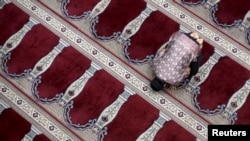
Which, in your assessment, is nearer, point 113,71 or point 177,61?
point 177,61

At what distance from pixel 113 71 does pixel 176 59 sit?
1.56ft

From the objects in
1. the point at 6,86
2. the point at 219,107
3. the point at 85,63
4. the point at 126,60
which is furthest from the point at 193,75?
the point at 6,86

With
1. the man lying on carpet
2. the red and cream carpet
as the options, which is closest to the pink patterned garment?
the man lying on carpet

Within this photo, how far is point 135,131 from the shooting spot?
2.58m

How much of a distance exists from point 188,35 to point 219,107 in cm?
53

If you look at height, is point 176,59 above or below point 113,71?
above

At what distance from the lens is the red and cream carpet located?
260 centimetres

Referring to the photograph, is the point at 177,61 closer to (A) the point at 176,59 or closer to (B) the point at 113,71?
(A) the point at 176,59

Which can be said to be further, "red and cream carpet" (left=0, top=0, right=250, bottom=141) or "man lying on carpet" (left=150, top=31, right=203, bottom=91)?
"red and cream carpet" (left=0, top=0, right=250, bottom=141)

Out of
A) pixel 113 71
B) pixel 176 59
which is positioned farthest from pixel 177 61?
pixel 113 71

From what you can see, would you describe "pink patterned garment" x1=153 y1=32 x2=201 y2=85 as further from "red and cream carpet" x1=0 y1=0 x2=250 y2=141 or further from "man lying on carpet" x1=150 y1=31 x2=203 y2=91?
"red and cream carpet" x1=0 y1=0 x2=250 y2=141

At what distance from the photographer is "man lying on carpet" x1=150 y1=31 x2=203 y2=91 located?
2.46 meters

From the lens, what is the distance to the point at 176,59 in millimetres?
2490

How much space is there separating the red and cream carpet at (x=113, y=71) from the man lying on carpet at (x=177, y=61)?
0.10m
